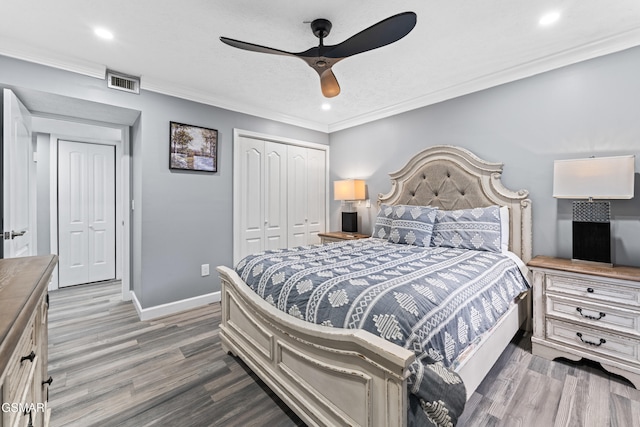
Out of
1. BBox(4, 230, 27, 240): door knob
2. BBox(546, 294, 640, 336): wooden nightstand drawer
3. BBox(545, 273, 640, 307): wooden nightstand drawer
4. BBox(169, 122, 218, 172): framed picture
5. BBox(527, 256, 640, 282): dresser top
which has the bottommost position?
BBox(546, 294, 640, 336): wooden nightstand drawer

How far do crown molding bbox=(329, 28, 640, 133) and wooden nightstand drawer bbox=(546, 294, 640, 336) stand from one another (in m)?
1.99

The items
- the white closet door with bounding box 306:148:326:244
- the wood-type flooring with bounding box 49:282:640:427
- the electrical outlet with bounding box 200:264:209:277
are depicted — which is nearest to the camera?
the wood-type flooring with bounding box 49:282:640:427

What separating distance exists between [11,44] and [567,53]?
456 cm

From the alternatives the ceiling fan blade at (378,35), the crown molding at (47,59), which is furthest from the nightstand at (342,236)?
the crown molding at (47,59)

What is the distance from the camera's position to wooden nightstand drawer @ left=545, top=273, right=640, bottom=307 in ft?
6.14

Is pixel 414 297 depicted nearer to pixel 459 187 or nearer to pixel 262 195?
pixel 459 187

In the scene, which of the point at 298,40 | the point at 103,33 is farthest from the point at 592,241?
the point at 103,33

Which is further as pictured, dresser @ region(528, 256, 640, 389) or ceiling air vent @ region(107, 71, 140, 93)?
ceiling air vent @ region(107, 71, 140, 93)

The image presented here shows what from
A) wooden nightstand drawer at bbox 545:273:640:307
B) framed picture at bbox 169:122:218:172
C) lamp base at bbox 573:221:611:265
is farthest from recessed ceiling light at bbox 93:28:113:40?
lamp base at bbox 573:221:611:265

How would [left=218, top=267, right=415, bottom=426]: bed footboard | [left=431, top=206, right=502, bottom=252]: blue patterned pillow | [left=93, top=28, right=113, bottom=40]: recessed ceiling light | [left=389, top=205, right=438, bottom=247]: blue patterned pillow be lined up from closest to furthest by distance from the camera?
[left=218, top=267, right=415, bottom=426]: bed footboard → [left=93, top=28, right=113, bottom=40]: recessed ceiling light → [left=431, top=206, right=502, bottom=252]: blue patterned pillow → [left=389, top=205, right=438, bottom=247]: blue patterned pillow

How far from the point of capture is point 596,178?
2.08m

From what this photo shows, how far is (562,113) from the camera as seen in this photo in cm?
247

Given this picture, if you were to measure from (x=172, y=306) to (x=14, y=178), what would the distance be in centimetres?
176

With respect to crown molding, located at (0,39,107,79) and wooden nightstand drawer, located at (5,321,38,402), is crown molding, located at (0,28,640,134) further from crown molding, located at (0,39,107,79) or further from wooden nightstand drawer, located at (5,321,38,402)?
wooden nightstand drawer, located at (5,321,38,402)
